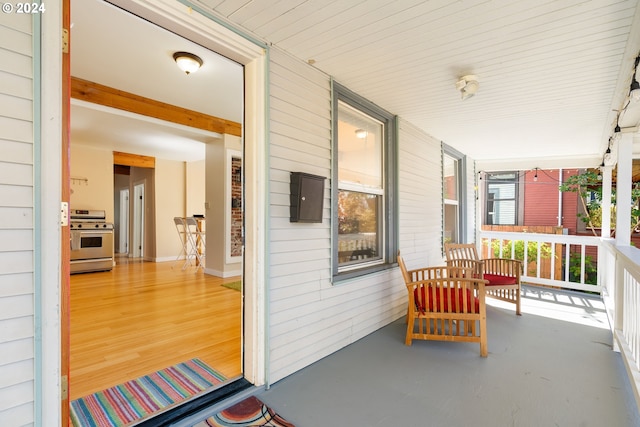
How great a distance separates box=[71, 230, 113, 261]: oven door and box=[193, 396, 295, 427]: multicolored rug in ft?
17.4

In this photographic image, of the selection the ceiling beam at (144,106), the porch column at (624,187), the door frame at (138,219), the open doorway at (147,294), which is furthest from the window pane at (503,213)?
the door frame at (138,219)

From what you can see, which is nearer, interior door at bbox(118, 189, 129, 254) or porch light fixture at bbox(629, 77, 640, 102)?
porch light fixture at bbox(629, 77, 640, 102)

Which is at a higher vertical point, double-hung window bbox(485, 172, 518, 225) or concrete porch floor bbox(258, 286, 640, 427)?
double-hung window bbox(485, 172, 518, 225)

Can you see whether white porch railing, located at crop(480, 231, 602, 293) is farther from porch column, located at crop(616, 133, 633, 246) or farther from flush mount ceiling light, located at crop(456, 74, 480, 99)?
flush mount ceiling light, located at crop(456, 74, 480, 99)

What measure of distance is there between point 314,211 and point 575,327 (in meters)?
3.27

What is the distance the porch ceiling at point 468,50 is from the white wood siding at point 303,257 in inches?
11.2

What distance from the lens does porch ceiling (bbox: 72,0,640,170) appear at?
1774mm

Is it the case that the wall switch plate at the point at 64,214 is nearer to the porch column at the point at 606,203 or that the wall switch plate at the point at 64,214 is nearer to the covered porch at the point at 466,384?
the covered porch at the point at 466,384

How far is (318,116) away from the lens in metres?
2.54

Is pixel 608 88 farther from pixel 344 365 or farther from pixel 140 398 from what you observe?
pixel 140 398

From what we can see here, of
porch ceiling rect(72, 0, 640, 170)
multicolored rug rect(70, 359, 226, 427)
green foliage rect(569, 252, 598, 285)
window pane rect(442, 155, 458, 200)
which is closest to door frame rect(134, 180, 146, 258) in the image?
porch ceiling rect(72, 0, 640, 170)

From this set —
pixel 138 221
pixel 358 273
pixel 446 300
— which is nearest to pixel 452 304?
pixel 446 300

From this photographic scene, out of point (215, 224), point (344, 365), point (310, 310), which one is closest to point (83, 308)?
Result: point (215, 224)

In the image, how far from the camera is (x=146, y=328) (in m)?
3.03
